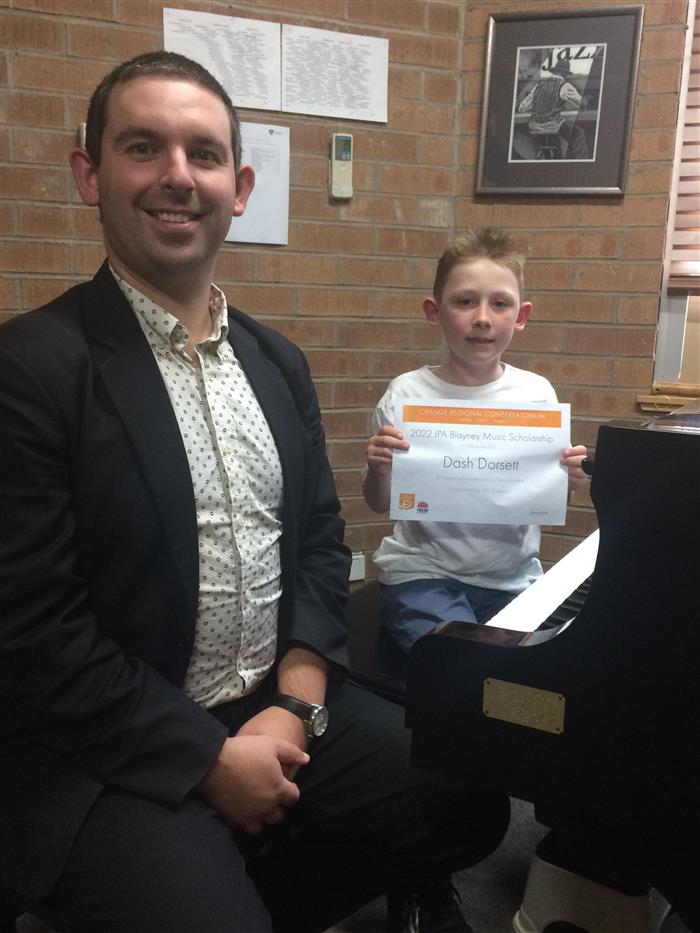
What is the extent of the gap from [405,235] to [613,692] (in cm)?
185

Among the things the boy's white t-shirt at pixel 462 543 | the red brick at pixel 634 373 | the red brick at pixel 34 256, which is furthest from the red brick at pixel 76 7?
the red brick at pixel 634 373

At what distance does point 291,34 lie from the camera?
86.6 inches

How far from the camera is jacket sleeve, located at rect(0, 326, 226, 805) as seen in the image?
1019 millimetres

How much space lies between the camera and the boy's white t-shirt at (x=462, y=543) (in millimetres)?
1642

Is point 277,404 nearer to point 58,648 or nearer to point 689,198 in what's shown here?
point 58,648

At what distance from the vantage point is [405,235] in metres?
2.45

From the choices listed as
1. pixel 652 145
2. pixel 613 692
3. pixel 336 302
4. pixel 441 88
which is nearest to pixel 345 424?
pixel 336 302

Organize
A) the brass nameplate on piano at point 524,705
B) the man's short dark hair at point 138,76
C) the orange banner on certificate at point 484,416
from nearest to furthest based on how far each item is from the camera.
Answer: the brass nameplate on piano at point 524,705 < the man's short dark hair at point 138,76 < the orange banner on certificate at point 484,416

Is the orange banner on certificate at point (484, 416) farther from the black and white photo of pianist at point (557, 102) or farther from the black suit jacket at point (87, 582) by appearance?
the black and white photo of pianist at point (557, 102)

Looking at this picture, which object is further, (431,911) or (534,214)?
(534,214)

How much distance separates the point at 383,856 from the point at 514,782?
43 centimetres

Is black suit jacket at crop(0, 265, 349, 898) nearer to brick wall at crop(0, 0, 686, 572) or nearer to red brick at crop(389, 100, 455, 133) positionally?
brick wall at crop(0, 0, 686, 572)

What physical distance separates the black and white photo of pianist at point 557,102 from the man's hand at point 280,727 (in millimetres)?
1851

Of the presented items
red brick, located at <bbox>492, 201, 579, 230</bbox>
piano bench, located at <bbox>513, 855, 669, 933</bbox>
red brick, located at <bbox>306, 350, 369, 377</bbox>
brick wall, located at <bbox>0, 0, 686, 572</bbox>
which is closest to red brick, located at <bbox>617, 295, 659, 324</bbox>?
brick wall, located at <bbox>0, 0, 686, 572</bbox>
